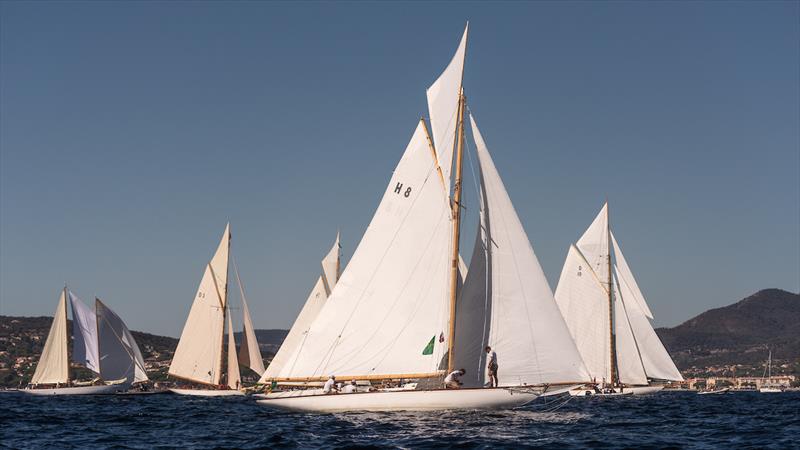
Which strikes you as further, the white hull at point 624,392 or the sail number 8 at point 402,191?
the white hull at point 624,392

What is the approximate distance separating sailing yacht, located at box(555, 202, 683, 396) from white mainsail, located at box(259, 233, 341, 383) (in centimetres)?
2603

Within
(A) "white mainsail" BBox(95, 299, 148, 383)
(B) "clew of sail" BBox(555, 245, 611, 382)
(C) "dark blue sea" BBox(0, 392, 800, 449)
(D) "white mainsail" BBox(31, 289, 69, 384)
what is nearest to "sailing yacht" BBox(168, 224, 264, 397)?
(A) "white mainsail" BBox(95, 299, 148, 383)

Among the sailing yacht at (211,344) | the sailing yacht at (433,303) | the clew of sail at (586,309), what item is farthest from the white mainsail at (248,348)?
the sailing yacht at (433,303)

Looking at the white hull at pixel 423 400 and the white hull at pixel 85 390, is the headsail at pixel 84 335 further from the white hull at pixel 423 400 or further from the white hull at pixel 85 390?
the white hull at pixel 423 400

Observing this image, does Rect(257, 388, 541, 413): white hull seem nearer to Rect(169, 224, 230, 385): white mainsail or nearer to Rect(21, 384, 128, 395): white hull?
Rect(169, 224, 230, 385): white mainsail

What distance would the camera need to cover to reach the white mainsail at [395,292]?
43719 mm

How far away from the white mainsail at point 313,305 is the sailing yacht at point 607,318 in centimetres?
2603

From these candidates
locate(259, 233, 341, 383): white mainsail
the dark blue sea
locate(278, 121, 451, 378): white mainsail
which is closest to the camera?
the dark blue sea

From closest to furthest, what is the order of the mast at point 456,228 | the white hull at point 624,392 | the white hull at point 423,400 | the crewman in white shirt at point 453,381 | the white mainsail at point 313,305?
the white hull at point 423,400 → the crewman in white shirt at point 453,381 → the mast at point 456,228 → the white mainsail at point 313,305 → the white hull at point 624,392

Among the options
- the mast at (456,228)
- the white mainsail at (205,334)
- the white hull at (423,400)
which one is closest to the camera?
the white hull at (423,400)

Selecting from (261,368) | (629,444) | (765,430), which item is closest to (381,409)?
(629,444)

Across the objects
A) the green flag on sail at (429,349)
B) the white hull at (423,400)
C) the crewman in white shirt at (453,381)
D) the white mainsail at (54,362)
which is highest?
the white mainsail at (54,362)

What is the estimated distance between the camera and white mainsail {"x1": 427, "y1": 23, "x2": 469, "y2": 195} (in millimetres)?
45094

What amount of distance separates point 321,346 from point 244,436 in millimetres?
8135
